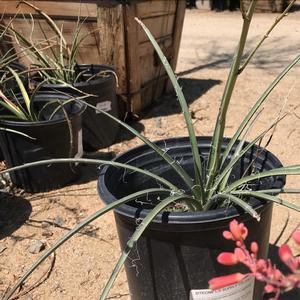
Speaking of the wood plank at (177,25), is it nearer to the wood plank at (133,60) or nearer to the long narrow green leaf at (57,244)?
the wood plank at (133,60)

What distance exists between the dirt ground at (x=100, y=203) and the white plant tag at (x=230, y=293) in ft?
1.48

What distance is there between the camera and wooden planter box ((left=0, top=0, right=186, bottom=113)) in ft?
8.11

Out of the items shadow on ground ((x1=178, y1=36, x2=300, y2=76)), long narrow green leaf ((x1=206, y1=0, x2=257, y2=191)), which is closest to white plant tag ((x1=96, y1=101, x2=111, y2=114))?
long narrow green leaf ((x1=206, y1=0, x2=257, y2=191))

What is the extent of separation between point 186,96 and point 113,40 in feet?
3.09

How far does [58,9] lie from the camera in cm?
262

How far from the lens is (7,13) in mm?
2740

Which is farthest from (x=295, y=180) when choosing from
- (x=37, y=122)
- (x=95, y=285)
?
(x=37, y=122)

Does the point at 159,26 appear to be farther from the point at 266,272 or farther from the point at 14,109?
the point at 266,272

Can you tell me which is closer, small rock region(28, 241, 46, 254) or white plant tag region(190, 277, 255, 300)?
white plant tag region(190, 277, 255, 300)

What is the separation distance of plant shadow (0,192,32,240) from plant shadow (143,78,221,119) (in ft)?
3.80

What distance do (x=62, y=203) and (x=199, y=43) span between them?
150 inches

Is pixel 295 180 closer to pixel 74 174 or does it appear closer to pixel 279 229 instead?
pixel 279 229

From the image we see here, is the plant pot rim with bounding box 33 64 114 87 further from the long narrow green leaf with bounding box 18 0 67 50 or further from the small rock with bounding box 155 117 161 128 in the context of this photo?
the small rock with bounding box 155 117 161 128

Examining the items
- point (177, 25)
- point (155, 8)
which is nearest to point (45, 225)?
point (155, 8)
